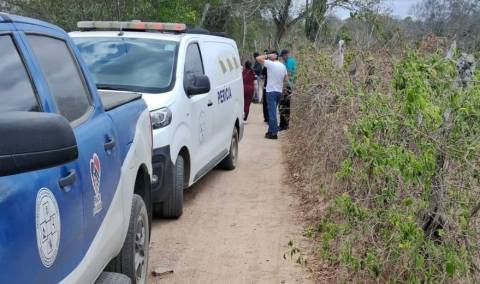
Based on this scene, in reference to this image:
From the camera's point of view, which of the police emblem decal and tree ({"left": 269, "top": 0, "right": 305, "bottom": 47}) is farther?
tree ({"left": 269, "top": 0, "right": 305, "bottom": 47})

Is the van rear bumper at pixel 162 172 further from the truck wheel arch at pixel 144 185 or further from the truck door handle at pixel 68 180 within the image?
the truck door handle at pixel 68 180

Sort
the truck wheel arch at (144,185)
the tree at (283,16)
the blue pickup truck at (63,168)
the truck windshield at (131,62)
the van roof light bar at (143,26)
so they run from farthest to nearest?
the tree at (283,16) < the van roof light bar at (143,26) < the truck windshield at (131,62) < the truck wheel arch at (144,185) < the blue pickup truck at (63,168)

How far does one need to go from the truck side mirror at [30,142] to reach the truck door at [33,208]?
0.03 meters

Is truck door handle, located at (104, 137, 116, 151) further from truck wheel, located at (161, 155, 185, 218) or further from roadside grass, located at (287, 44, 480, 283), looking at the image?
truck wheel, located at (161, 155, 185, 218)

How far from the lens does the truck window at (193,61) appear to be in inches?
286

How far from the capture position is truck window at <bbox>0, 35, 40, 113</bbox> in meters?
2.63

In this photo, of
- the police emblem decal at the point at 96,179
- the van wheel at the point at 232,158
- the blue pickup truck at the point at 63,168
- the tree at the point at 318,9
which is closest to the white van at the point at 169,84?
the van wheel at the point at 232,158

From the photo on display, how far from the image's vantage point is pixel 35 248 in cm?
234

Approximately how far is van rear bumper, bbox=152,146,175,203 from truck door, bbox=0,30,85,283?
3.26 meters

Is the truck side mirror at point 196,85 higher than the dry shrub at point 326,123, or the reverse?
the truck side mirror at point 196,85

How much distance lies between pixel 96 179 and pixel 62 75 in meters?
0.64

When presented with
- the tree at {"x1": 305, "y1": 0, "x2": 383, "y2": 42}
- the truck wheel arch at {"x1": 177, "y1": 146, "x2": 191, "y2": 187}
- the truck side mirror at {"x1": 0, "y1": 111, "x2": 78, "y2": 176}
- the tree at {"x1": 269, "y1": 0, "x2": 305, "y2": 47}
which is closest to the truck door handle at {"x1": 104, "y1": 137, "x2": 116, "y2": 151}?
the truck side mirror at {"x1": 0, "y1": 111, "x2": 78, "y2": 176}

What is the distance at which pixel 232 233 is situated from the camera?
646 centimetres

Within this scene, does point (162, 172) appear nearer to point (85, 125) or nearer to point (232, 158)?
point (85, 125)
